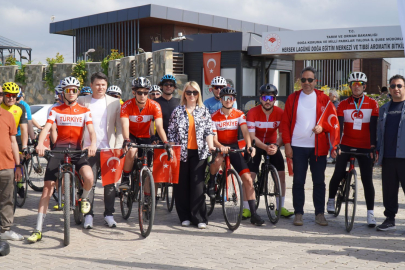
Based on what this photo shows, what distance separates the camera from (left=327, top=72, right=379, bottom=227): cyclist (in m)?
7.31

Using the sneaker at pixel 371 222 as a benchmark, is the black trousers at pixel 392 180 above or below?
above

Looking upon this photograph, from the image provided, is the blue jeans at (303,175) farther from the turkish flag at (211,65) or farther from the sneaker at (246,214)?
the turkish flag at (211,65)

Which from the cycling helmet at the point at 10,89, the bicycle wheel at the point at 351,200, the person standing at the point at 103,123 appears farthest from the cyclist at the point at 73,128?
the bicycle wheel at the point at 351,200

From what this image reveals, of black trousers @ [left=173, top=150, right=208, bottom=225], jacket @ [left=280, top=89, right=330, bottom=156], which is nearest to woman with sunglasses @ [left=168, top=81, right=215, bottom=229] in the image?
black trousers @ [left=173, top=150, right=208, bottom=225]

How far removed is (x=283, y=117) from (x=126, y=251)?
305 cm

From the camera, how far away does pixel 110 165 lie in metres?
7.20

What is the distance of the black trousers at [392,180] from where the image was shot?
6.86 metres

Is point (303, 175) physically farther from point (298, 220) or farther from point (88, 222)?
point (88, 222)

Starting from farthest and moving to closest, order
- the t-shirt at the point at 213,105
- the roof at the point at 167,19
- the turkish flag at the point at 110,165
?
the roof at the point at 167,19 → the t-shirt at the point at 213,105 → the turkish flag at the point at 110,165

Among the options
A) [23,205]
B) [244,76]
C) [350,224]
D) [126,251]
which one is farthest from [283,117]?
[244,76]

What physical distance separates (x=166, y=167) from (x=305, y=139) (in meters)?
2.05

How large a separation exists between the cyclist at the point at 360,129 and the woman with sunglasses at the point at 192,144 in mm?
1977

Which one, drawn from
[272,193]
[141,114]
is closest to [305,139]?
[272,193]

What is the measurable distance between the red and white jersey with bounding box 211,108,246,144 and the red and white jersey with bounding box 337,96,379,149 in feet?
4.81
